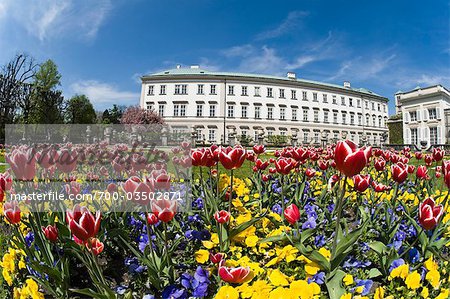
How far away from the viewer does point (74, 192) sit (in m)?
2.20

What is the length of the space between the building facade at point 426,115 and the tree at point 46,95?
46.3m

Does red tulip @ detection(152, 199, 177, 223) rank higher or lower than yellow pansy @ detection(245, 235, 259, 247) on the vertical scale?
higher

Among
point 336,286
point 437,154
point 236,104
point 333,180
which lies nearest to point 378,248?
point 336,286

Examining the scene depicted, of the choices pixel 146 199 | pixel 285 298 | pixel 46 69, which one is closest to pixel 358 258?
pixel 285 298

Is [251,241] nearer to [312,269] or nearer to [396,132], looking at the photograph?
[312,269]

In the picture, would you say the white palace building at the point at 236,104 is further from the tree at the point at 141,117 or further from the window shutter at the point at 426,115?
the window shutter at the point at 426,115

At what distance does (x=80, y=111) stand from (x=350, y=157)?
5912 cm

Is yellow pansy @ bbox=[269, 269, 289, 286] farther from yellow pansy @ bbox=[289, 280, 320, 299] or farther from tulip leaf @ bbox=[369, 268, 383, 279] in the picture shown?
tulip leaf @ bbox=[369, 268, 383, 279]

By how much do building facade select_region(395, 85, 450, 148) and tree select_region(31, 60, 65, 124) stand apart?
46.3 meters

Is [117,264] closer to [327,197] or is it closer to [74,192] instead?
[74,192]

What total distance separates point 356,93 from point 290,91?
14.8 m

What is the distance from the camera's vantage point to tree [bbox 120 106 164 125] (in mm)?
41938

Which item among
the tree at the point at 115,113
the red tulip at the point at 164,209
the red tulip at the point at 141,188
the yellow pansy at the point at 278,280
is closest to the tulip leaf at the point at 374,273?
the yellow pansy at the point at 278,280

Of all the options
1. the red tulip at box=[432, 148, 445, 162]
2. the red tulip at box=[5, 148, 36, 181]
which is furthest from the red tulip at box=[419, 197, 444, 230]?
the red tulip at box=[5, 148, 36, 181]
